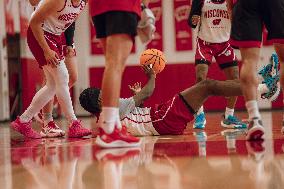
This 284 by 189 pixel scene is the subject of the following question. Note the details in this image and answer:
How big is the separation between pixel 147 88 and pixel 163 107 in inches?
8.3

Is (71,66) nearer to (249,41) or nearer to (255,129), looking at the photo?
(249,41)

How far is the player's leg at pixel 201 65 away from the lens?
5250 mm

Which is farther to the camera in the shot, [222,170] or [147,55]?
[147,55]

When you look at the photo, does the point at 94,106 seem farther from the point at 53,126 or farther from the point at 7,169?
the point at 7,169

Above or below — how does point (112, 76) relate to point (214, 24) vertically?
below

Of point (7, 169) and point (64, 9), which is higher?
point (64, 9)

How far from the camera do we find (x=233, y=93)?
13.2 ft

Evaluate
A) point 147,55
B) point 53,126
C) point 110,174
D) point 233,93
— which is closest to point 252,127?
point 233,93

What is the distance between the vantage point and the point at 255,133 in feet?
10.5

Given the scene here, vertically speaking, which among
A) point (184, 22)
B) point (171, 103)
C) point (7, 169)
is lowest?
point (7, 169)

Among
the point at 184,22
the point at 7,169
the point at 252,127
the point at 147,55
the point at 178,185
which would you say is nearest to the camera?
the point at 178,185

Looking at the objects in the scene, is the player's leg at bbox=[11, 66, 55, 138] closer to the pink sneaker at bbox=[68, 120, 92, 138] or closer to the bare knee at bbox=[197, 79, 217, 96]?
the pink sneaker at bbox=[68, 120, 92, 138]

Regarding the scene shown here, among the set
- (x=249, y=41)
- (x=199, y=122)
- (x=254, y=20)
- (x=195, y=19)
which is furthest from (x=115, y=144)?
(x=195, y=19)

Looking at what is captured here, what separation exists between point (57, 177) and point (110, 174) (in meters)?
0.23
